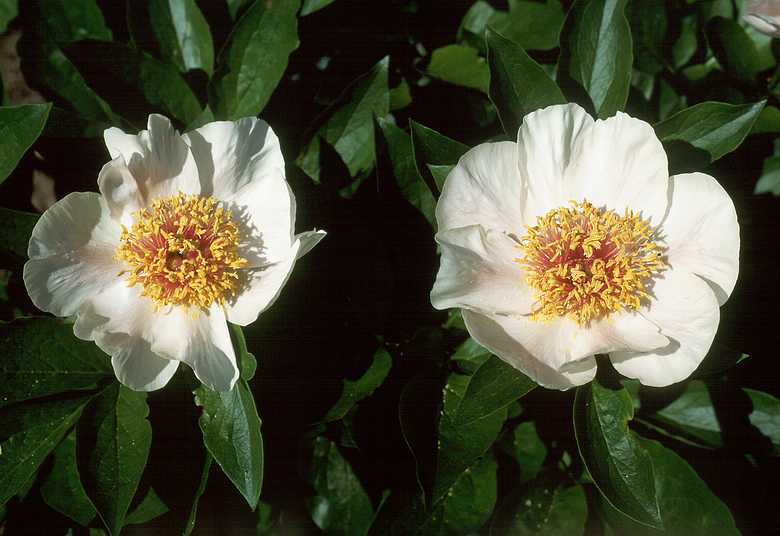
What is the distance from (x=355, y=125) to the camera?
2.12m

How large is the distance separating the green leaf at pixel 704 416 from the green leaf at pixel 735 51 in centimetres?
98

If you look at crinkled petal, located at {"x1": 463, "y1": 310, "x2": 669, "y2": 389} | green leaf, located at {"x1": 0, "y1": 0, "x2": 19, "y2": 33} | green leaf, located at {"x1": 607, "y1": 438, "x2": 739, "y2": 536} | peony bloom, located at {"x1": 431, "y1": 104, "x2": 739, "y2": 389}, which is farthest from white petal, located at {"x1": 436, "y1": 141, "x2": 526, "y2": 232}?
green leaf, located at {"x1": 0, "y1": 0, "x2": 19, "y2": 33}

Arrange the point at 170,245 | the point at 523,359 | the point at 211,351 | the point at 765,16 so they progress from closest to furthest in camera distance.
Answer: the point at 523,359 → the point at 211,351 → the point at 170,245 → the point at 765,16

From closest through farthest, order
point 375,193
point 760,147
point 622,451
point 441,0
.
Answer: point 622,451 → point 375,193 → point 760,147 → point 441,0

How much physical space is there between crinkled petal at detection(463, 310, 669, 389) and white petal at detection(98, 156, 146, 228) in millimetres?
883

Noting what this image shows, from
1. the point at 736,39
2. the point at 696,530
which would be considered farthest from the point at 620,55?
the point at 696,530

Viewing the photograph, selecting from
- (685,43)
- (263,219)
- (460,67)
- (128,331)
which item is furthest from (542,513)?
(685,43)

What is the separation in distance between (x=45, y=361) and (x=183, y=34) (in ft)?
3.39

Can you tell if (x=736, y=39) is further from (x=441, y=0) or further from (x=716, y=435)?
(x=716, y=435)

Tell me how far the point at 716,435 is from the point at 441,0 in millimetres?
1705

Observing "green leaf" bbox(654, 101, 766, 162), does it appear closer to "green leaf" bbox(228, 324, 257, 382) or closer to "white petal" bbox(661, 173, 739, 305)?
"white petal" bbox(661, 173, 739, 305)

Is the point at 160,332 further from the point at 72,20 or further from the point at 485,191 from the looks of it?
the point at 72,20

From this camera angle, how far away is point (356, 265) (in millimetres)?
2094

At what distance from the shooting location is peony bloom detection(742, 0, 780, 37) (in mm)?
1966
